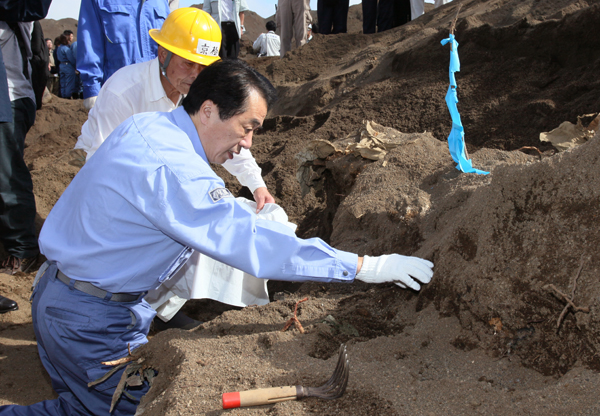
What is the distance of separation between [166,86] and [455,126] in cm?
181

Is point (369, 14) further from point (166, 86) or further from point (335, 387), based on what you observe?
point (335, 387)

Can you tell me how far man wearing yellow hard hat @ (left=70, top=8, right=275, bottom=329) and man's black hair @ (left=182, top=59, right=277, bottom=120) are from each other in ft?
3.40

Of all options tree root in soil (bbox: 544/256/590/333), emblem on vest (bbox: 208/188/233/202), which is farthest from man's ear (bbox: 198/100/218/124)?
tree root in soil (bbox: 544/256/590/333)

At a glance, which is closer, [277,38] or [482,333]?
[482,333]

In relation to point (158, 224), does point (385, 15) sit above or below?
above

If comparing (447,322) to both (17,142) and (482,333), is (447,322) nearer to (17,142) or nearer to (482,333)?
(482,333)

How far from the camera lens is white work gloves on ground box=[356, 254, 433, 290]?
1878 millimetres

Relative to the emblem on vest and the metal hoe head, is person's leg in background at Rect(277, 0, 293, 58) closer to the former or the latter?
the emblem on vest

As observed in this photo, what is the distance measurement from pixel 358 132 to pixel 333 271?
8.58 feet

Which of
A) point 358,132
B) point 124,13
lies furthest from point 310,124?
point 124,13

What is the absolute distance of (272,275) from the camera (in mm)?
1738

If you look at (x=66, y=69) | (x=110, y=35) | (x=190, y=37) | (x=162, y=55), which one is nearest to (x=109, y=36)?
(x=110, y=35)

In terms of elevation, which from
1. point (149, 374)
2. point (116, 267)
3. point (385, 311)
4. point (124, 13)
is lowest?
point (149, 374)

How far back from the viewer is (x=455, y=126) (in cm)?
262
